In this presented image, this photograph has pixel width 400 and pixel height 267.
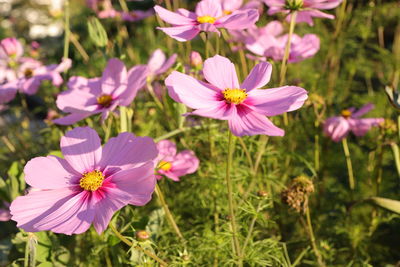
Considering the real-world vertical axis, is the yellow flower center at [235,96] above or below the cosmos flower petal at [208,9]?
below

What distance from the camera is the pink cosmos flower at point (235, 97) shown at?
54 centimetres

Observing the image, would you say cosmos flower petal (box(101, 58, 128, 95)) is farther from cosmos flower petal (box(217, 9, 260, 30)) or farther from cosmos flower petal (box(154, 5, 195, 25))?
cosmos flower petal (box(217, 9, 260, 30))

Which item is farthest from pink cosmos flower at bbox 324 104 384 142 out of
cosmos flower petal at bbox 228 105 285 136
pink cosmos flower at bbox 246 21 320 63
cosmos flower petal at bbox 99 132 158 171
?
cosmos flower petal at bbox 99 132 158 171

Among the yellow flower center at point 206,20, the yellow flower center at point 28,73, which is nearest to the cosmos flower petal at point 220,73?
the yellow flower center at point 206,20

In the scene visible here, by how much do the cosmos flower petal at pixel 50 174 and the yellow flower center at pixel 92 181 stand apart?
38 mm

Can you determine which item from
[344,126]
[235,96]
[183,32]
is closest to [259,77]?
[235,96]

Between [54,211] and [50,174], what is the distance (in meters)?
0.07

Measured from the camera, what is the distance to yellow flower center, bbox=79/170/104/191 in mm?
587

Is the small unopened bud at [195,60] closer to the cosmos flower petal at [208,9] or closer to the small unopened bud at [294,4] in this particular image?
the cosmos flower petal at [208,9]

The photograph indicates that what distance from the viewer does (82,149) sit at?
647mm

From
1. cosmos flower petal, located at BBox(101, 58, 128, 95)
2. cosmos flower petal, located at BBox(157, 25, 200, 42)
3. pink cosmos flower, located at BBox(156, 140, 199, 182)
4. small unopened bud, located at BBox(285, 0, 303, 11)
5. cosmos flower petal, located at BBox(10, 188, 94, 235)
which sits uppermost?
small unopened bud, located at BBox(285, 0, 303, 11)

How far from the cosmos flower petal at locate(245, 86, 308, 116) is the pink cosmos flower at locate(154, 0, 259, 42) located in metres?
0.14

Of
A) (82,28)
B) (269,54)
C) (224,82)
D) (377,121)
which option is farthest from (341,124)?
(82,28)

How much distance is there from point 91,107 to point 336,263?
78 cm
